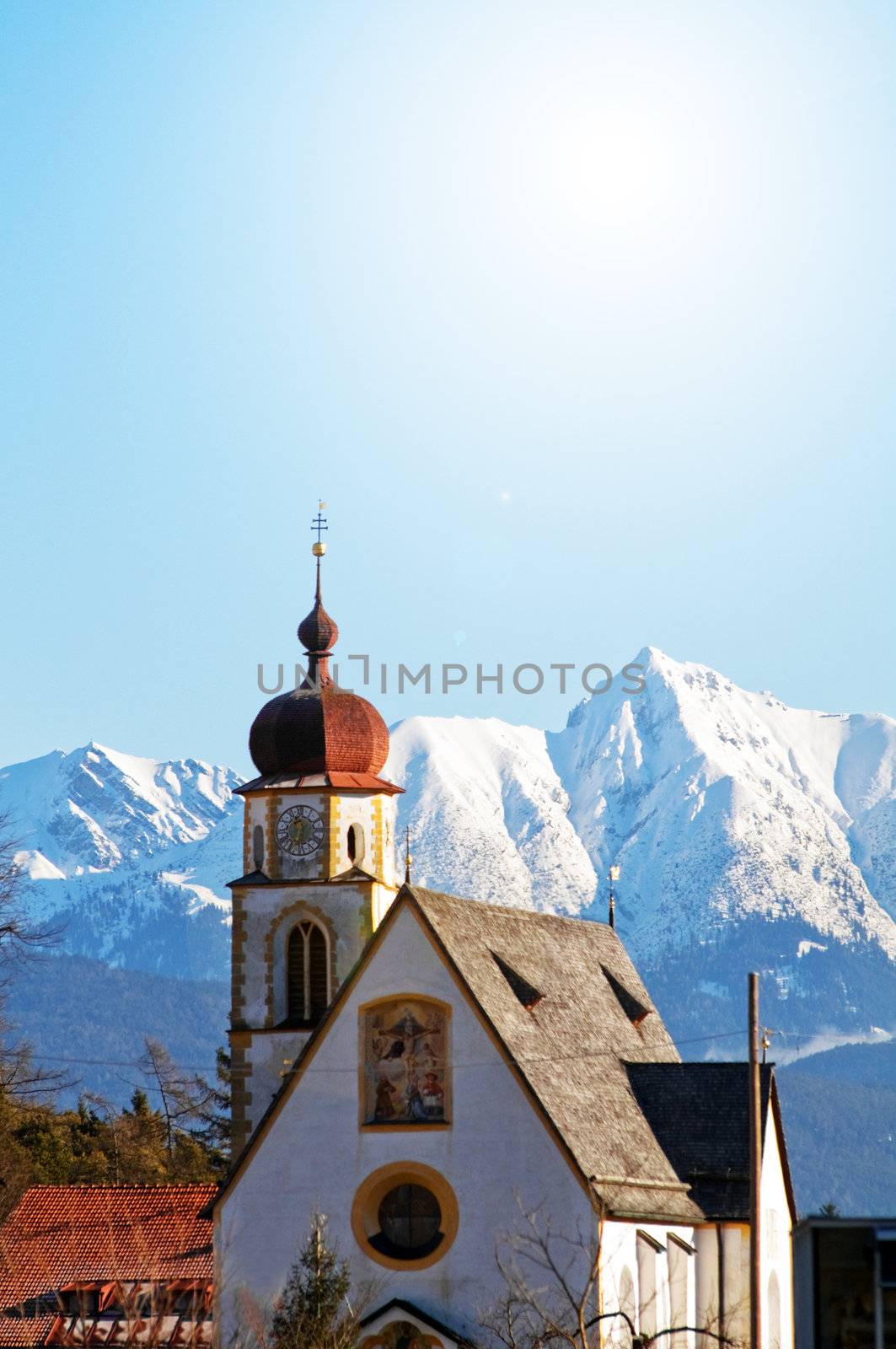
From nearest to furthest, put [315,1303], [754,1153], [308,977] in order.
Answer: [754,1153] < [315,1303] < [308,977]

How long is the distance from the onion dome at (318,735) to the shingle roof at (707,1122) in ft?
48.0

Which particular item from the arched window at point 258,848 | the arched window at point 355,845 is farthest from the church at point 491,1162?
the arched window at point 258,848

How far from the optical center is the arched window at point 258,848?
70500 millimetres

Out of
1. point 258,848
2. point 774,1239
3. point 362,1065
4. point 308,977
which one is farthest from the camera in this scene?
point 258,848

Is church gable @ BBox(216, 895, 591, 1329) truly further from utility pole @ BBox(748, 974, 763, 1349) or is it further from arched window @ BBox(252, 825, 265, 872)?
arched window @ BBox(252, 825, 265, 872)

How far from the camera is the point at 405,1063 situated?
181 feet

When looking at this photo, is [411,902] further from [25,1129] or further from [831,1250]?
[25,1129]

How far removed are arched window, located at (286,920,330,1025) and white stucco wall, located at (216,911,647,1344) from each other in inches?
506

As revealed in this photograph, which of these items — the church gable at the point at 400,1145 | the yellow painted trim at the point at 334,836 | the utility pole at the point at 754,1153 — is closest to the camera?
the utility pole at the point at 754,1153

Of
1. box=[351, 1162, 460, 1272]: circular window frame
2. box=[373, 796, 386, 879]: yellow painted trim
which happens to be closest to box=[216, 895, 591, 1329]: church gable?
box=[351, 1162, 460, 1272]: circular window frame

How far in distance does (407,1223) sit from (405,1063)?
10.8 ft

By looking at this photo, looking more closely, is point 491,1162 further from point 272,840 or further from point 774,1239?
point 272,840

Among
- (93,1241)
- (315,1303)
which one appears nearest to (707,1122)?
(315,1303)

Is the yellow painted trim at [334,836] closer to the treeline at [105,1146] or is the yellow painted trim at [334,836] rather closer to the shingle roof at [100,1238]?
the shingle roof at [100,1238]
